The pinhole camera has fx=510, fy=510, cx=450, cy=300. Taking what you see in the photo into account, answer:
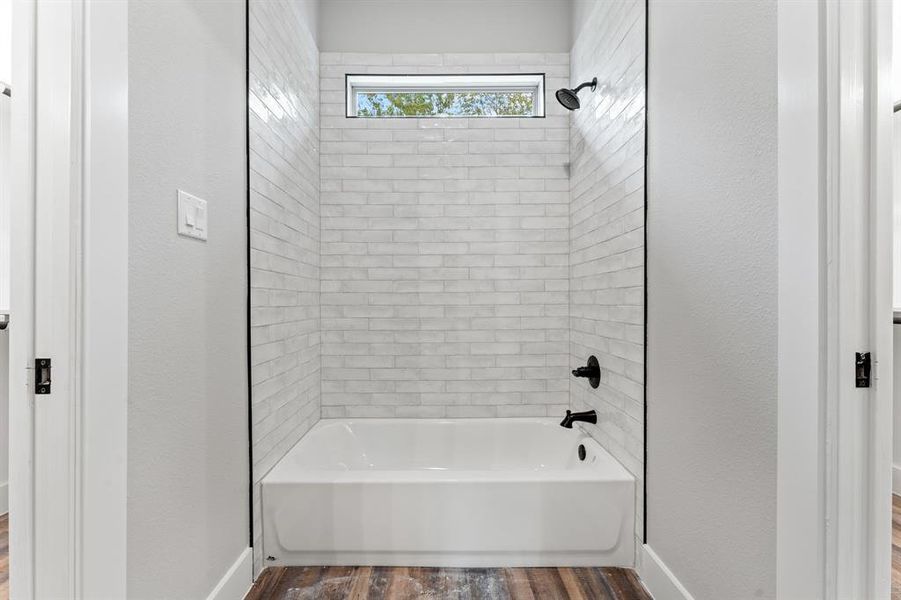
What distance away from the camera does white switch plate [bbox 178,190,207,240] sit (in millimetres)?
1353

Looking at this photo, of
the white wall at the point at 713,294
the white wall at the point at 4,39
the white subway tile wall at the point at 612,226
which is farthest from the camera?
the white wall at the point at 4,39

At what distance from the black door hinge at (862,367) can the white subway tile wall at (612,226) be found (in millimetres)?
859

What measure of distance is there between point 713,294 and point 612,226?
83 centimetres

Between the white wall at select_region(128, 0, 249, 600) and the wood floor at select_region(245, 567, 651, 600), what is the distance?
231 millimetres

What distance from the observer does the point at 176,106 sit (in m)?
1.34

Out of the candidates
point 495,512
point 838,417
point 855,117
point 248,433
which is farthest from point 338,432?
point 855,117

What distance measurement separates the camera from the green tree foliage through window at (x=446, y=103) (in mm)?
2850

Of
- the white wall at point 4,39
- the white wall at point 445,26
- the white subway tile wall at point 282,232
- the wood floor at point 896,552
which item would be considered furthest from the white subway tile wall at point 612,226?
the white wall at point 4,39

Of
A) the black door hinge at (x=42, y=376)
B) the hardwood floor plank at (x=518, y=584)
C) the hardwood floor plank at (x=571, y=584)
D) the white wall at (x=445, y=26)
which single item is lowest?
the hardwood floor plank at (x=571, y=584)

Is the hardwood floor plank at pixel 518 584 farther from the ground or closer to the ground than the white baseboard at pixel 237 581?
closer to the ground

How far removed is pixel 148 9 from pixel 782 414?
5.61ft

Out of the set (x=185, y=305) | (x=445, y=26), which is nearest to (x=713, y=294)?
(x=185, y=305)

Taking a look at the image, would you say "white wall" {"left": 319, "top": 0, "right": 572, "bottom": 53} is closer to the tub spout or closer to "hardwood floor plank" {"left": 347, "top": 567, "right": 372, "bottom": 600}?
the tub spout

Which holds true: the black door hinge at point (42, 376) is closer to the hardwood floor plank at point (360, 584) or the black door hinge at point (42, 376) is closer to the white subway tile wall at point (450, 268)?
the hardwood floor plank at point (360, 584)
